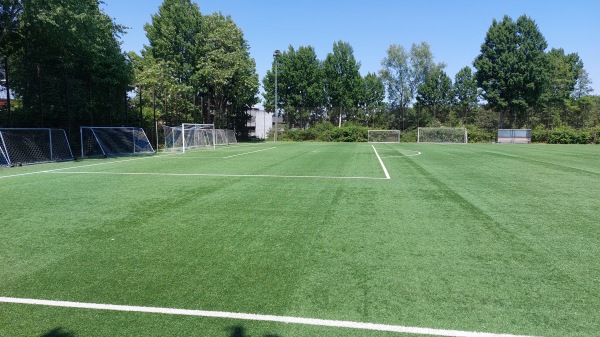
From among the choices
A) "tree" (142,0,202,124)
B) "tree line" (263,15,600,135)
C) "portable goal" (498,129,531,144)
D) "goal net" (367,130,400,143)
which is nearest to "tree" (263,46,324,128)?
"tree line" (263,15,600,135)

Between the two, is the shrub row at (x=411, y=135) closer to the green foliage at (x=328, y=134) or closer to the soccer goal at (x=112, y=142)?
the green foliage at (x=328, y=134)

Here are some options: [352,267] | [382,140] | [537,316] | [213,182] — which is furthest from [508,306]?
[382,140]

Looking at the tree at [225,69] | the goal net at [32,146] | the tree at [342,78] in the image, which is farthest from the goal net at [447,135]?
the goal net at [32,146]

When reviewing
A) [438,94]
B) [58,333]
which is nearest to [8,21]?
[58,333]

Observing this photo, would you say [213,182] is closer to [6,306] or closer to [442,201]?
[442,201]

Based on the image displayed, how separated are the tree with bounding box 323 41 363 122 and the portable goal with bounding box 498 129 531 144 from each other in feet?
65.1

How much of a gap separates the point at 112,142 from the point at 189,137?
6589 mm

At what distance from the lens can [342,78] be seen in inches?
2179

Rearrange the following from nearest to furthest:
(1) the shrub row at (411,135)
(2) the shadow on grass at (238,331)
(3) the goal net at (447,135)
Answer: (2) the shadow on grass at (238,331) → (1) the shrub row at (411,135) → (3) the goal net at (447,135)

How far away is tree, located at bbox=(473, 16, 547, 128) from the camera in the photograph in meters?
48.2

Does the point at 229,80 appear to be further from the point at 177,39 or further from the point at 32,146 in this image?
the point at 32,146

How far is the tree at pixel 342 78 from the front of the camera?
55156mm

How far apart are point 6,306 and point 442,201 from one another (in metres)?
6.86

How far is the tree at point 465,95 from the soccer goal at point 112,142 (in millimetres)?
44001
